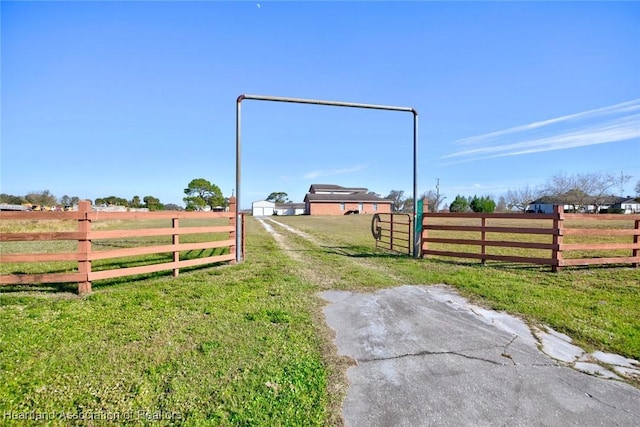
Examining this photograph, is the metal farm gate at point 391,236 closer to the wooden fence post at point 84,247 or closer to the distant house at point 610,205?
the wooden fence post at point 84,247

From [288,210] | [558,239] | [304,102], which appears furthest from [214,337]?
[288,210]

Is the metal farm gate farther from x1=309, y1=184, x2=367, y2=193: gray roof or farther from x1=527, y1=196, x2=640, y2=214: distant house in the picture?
x1=527, y1=196, x2=640, y2=214: distant house

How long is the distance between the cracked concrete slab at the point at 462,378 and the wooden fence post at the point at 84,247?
431 cm

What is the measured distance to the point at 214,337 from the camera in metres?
3.66

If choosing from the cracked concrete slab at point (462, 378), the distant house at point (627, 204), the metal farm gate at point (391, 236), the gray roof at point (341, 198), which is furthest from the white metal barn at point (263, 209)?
the distant house at point (627, 204)

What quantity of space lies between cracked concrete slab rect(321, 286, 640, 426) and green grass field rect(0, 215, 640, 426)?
308 millimetres

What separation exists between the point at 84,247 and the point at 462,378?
611 centimetres

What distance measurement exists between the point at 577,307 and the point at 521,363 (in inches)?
99.6

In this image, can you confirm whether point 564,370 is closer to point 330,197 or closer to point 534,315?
point 534,315

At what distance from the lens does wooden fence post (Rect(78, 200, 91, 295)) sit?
5418mm

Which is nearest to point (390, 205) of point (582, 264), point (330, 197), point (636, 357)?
point (330, 197)

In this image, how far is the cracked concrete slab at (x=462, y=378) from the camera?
2.39 metres

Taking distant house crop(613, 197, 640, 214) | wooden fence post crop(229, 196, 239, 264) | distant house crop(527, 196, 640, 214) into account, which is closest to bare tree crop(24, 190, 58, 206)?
wooden fence post crop(229, 196, 239, 264)

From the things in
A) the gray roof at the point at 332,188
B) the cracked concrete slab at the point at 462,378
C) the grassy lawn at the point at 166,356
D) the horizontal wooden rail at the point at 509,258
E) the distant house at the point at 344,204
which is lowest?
the cracked concrete slab at the point at 462,378
